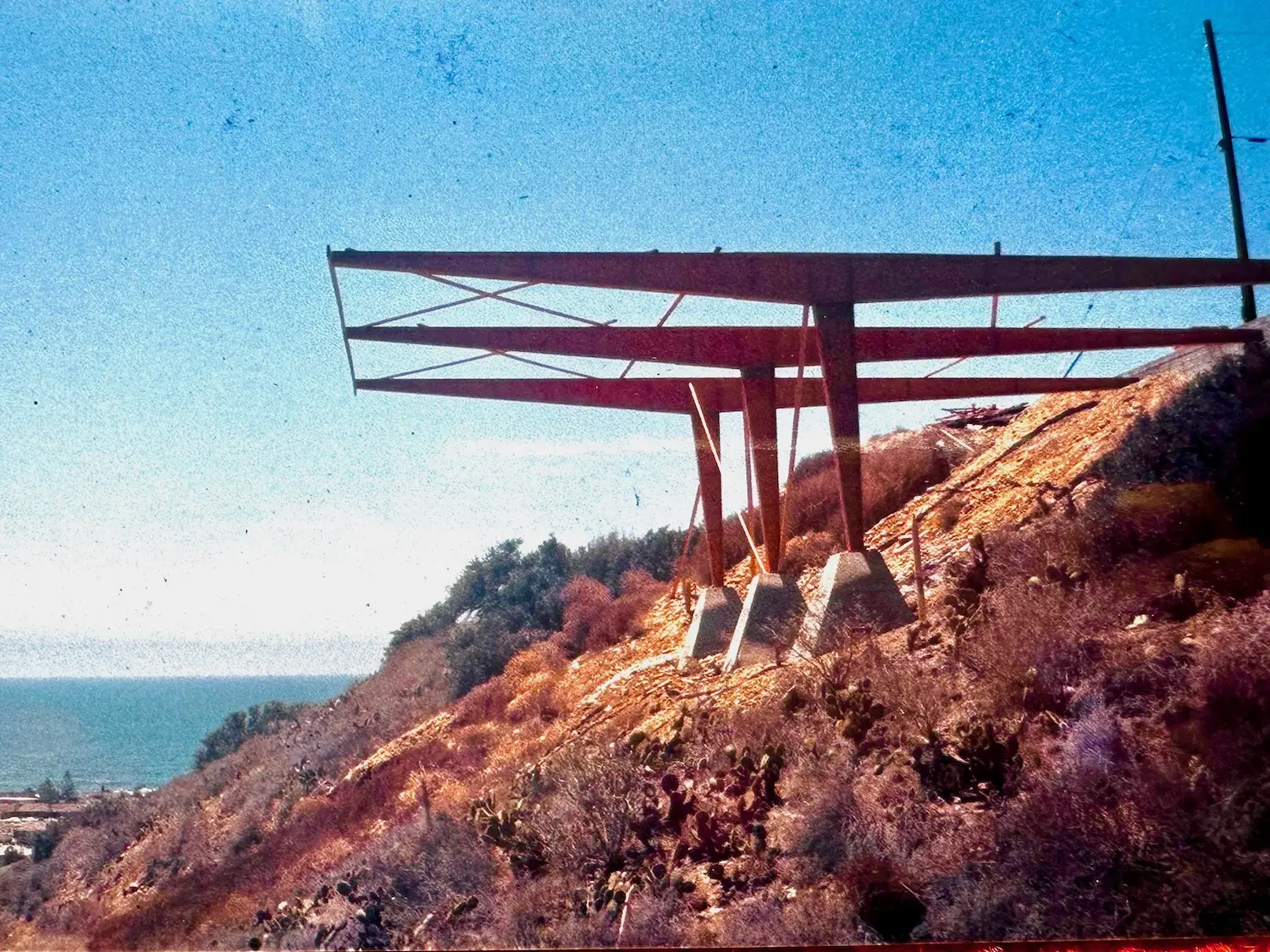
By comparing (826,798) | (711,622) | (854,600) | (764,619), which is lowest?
(826,798)

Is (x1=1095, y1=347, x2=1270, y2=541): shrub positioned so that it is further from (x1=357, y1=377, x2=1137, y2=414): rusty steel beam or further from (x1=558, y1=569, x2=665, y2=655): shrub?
(x1=558, y1=569, x2=665, y2=655): shrub

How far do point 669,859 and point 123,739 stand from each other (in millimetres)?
5730

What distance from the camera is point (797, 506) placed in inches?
782

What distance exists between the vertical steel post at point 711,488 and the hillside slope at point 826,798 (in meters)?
4.70

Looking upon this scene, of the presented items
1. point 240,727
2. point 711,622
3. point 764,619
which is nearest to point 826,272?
point 764,619

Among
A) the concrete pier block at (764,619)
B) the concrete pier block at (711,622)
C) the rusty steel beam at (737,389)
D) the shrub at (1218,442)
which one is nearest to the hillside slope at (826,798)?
the shrub at (1218,442)

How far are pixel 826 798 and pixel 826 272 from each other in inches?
239

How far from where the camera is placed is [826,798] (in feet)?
23.3

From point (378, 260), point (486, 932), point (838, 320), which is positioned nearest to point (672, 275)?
point (838, 320)

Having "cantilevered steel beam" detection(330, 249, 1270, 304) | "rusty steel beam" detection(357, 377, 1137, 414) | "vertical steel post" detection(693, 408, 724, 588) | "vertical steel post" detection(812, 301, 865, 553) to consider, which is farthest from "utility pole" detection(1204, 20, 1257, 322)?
"vertical steel post" detection(693, 408, 724, 588)

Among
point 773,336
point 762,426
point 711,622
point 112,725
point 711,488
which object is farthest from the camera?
point 711,488

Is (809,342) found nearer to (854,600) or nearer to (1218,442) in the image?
(854,600)

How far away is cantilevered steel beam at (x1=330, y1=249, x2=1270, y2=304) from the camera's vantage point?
9.31 meters

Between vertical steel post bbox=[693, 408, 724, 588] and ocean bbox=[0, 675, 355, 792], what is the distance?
23.7 ft
